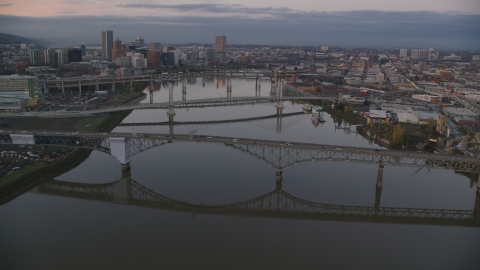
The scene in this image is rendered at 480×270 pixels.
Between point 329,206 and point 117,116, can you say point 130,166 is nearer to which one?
point 329,206

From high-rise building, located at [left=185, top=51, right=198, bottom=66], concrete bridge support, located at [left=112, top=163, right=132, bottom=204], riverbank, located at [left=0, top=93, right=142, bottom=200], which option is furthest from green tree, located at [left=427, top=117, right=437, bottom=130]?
high-rise building, located at [left=185, top=51, right=198, bottom=66]

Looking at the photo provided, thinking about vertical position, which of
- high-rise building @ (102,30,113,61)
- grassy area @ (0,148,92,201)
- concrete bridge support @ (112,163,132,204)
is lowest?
concrete bridge support @ (112,163,132,204)

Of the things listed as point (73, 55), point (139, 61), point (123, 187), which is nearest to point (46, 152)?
point (123, 187)

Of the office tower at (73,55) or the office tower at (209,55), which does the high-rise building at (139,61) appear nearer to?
the office tower at (73,55)

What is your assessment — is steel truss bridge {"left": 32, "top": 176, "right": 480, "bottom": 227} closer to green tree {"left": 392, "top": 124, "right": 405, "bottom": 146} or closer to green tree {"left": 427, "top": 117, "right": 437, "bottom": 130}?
green tree {"left": 392, "top": 124, "right": 405, "bottom": 146}

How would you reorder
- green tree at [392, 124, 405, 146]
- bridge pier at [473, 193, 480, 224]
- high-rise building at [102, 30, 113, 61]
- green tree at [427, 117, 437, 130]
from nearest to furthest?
bridge pier at [473, 193, 480, 224], green tree at [392, 124, 405, 146], green tree at [427, 117, 437, 130], high-rise building at [102, 30, 113, 61]

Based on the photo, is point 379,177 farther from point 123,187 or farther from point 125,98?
point 125,98

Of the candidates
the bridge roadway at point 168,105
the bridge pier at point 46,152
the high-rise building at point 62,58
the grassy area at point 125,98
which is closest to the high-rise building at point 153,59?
the high-rise building at point 62,58
